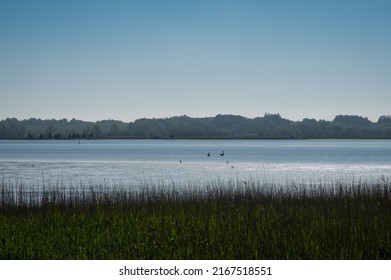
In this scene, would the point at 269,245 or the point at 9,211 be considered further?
the point at 9,211

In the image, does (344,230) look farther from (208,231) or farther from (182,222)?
(182,222)

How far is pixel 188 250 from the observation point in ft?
Result: 36.1

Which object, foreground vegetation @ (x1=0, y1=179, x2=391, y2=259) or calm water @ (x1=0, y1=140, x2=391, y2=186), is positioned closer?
foreground vegetation @ (x1=0, y1=179, x2=391, y2=259)

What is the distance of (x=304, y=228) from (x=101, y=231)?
16.2 feet

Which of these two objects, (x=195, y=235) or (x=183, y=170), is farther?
(x=183, y=170)

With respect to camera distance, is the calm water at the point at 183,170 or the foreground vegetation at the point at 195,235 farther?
the calm water at the point at 183,170
